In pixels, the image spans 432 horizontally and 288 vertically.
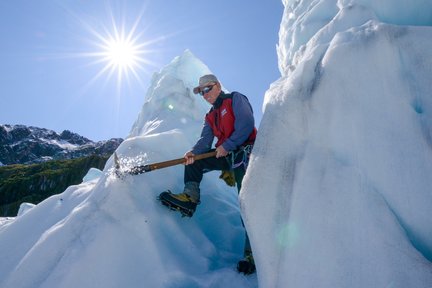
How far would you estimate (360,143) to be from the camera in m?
2.50

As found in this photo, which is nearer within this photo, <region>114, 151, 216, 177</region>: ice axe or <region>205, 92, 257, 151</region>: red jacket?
<region>205, 92, 257, 151</region>: red jacket

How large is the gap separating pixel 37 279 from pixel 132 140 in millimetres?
2418

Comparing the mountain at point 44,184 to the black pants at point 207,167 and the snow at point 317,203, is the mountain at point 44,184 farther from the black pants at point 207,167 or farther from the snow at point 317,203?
the snow at point 317,203

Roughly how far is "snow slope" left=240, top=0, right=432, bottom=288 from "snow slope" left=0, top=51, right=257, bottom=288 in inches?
43.6

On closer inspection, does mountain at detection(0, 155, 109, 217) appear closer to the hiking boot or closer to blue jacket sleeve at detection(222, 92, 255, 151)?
blue jacket sleeve at detection(222, 92, 255, 151)

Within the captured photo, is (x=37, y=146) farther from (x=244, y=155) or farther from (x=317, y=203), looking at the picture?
(x=317, y=203)

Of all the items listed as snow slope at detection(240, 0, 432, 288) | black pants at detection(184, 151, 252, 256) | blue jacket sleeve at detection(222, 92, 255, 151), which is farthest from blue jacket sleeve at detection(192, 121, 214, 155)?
snow slope at detection(240, 0, 432, 288)

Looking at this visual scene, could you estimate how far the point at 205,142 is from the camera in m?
4.54

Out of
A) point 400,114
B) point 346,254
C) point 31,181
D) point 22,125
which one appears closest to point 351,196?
point 346,254

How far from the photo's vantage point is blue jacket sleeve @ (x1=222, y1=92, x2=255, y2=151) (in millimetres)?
3984

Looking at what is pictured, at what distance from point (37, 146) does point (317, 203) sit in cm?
9930

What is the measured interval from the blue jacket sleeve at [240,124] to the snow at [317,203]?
704 millimetres

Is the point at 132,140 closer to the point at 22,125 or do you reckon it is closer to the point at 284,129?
the point at 284,129

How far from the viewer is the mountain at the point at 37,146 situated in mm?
81125
